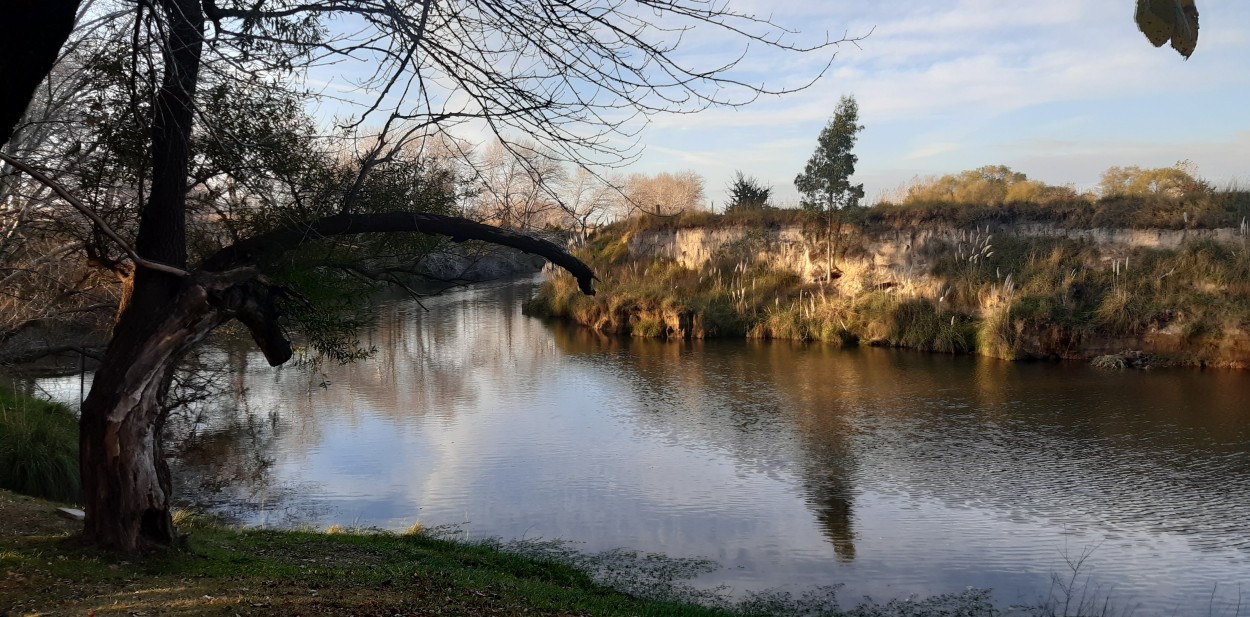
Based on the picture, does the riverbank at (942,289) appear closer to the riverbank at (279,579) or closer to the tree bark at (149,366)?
the riverbank at (279,579)

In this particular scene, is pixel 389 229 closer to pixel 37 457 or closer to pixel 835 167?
pixel 37 457

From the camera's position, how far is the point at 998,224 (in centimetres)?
2539

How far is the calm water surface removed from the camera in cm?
832

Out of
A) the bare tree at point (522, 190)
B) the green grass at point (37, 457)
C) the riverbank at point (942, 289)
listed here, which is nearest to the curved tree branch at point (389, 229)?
the bare tree at point (522, 190)

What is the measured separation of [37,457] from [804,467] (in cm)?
887

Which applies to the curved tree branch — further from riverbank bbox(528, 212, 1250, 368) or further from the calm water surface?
riverbank bbox(528, 212, 1250, 368)

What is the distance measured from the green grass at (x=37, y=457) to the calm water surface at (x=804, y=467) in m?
1.51

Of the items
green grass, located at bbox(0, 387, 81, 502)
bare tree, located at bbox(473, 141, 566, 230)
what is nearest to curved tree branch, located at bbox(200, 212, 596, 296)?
bare tree, located at bbox(473, 141, 566, 230)

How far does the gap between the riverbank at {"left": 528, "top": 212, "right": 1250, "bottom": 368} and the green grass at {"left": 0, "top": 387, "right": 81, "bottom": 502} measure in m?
18.2

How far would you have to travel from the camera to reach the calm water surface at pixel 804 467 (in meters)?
8.32

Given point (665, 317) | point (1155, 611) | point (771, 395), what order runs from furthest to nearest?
point (665, 317) → point (771, 395) → point (1155, 611)

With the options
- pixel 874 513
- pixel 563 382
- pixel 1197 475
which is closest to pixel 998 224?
pixel 563 382

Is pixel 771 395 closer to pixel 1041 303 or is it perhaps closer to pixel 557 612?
pixel 1041 303

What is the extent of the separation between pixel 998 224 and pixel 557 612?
22861 millimetres
